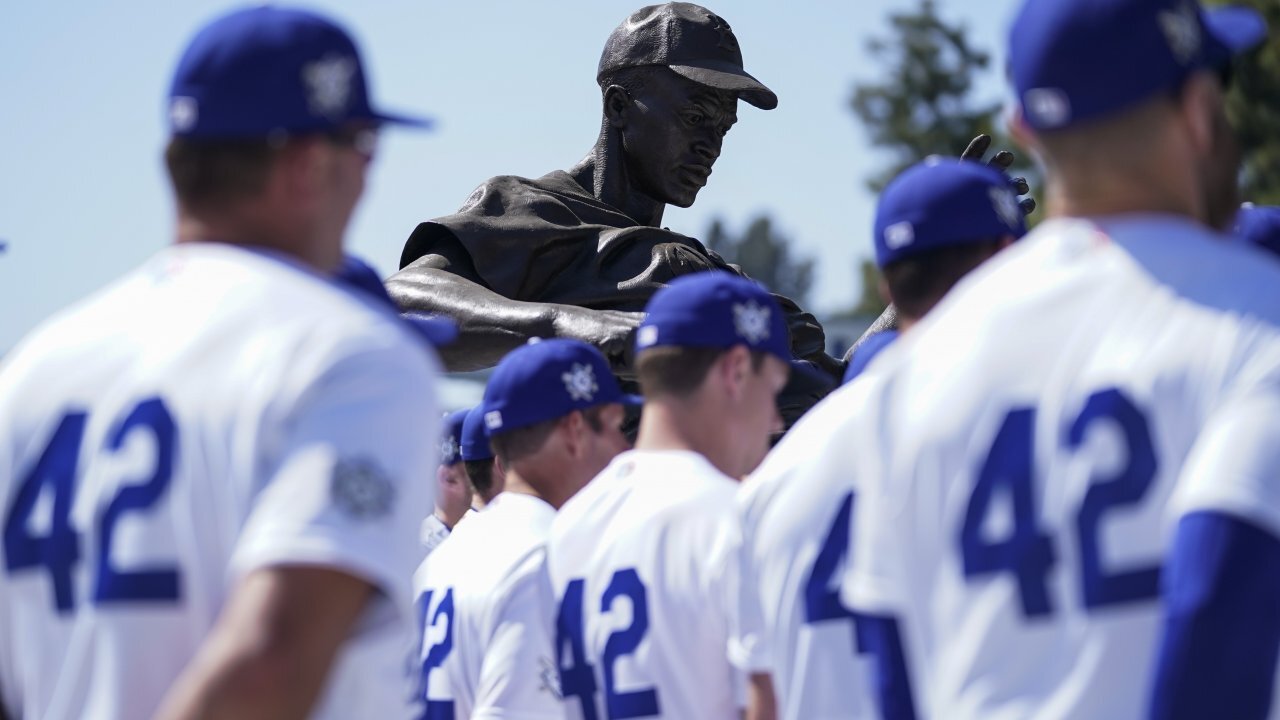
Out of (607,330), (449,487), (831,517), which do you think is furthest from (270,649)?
(449,487)

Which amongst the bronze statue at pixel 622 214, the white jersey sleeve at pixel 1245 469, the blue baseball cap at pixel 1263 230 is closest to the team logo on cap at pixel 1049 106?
the white jersey sleeve at pixel 1245 469

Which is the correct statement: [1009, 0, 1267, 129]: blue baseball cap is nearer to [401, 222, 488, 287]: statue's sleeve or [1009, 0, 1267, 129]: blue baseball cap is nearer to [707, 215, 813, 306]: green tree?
[401, 222, 488, 287]: statue's sleeve

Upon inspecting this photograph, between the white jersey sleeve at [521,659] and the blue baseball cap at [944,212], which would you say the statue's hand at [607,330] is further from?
the blue baseball cap at [944,212]

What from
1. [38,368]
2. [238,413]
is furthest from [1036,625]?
[38,368]

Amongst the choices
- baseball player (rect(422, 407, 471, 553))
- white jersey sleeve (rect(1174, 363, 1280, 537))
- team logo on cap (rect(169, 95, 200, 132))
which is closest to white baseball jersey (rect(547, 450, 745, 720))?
team logo on cap (rect(169, 95, 200, 132))

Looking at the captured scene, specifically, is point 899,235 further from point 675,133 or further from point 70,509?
point 675,133

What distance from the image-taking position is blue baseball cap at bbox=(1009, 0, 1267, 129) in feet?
8.45

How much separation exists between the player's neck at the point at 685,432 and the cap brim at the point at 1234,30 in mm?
1979

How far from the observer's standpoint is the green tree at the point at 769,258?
283ft

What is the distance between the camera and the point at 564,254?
280 inches

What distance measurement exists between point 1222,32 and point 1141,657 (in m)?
0.92

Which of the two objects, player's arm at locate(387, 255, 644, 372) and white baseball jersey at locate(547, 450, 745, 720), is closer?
white baseball jersey at locate(547, 450, 745, 720)

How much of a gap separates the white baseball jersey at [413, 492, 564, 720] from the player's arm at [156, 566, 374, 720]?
8.59 ft

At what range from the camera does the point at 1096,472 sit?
245 cm
